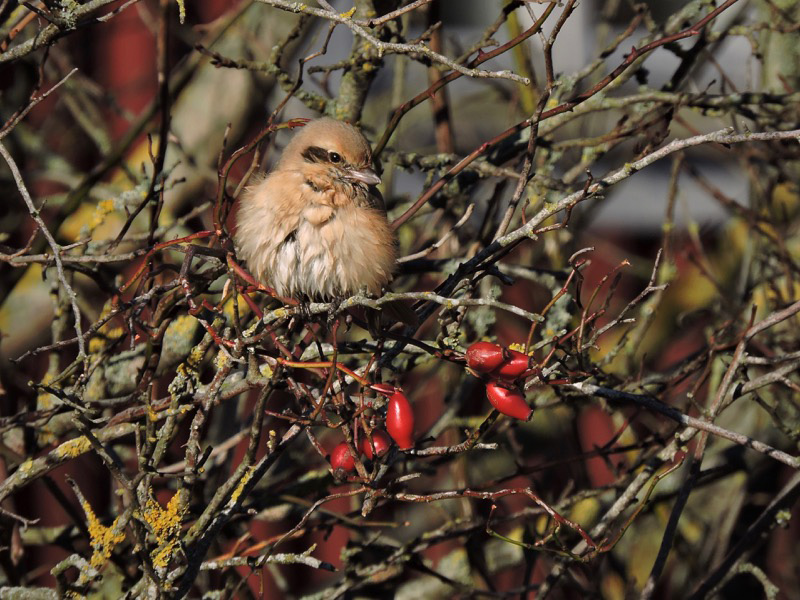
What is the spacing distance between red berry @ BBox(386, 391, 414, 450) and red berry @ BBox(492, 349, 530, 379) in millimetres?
234

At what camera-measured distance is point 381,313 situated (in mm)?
3057

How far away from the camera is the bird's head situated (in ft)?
10.4

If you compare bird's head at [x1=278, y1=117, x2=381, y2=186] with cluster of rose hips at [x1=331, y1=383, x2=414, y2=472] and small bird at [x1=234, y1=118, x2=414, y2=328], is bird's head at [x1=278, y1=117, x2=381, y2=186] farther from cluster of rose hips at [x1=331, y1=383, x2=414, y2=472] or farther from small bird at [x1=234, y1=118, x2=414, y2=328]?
cluster of rose hips at [x1=331, y1=383, x2=414, y2=472]

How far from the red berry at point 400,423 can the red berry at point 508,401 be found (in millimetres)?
213

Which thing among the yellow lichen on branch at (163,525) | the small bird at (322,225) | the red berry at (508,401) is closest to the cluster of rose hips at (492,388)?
the red berry at (508,401)

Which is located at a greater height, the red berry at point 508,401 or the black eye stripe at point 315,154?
the black eye stripe at point 315,154

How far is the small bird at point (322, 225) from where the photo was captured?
10.1 ft

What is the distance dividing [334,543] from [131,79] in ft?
14.2

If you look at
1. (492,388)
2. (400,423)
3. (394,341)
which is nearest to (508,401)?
(492,388)

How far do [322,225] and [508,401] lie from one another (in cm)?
118

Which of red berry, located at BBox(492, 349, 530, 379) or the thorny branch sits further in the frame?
the thorny branch

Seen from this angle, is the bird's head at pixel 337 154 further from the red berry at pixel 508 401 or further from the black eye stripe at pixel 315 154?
the red berry at pixel 508 401

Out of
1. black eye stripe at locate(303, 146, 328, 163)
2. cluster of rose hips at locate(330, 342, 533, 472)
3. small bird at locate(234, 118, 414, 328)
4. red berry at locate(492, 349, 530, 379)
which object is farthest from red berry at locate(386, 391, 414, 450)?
black eye stripe at locate(303, 146, 328, 163)

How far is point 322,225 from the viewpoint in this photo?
123 inches
